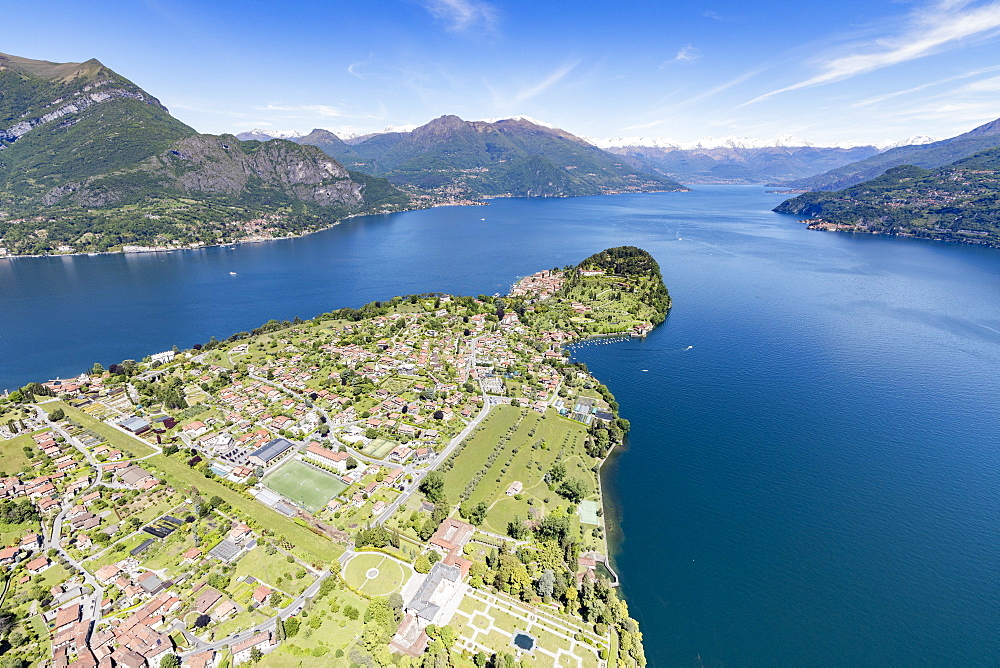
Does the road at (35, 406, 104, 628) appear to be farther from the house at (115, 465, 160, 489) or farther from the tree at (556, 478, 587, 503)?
the tree at (556, 478, 587, 503)

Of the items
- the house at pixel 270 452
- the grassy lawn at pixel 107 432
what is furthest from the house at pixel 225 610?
the grassy lawn at pixel 107 432

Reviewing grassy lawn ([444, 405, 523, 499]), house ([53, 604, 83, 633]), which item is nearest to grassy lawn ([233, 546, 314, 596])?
house ([53, 604, 83, 633])

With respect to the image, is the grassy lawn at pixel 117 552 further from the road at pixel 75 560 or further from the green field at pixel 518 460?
the green field at pixel 518 460

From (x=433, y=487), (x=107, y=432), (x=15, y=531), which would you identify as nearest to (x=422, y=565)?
(x=433, y=487)

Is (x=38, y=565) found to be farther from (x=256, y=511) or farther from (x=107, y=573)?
(x=256, y=511)

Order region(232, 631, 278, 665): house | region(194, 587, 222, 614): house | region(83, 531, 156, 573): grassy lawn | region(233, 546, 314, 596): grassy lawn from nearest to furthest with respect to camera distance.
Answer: region(232, 631, 278, 665): house < region(194, 587, 222, 614): house < region(233, 546, 314, 596): grassy lawn < region(83, 531, 156, 573): grassy lawn

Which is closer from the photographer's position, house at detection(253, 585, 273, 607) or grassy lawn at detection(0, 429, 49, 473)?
house at detection(253, 585, 273, 607)

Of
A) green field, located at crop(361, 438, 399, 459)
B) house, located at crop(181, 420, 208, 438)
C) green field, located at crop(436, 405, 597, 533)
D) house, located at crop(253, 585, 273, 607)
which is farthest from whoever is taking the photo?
house, located at crop(181, 420, 208, 438)
